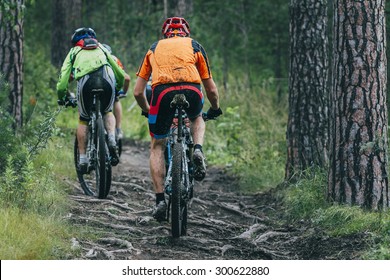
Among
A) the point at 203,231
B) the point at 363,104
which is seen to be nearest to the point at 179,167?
the point at 203,231

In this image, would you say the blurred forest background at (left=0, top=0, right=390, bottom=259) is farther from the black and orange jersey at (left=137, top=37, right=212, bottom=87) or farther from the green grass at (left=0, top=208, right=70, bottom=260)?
the black and orange jersey at (left=137, top=37, right=212, bottom=87)

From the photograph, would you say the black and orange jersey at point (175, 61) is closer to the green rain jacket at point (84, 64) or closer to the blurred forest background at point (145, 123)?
the blurred forest background at point (145, 123)

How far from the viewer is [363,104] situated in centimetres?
938

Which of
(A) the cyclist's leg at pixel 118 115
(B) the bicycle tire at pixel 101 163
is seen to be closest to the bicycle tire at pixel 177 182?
(B) the bicycle tire at pixel 101 163

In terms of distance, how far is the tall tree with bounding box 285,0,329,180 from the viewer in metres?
11.5

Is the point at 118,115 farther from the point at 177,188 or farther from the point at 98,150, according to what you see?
the point at 177,188

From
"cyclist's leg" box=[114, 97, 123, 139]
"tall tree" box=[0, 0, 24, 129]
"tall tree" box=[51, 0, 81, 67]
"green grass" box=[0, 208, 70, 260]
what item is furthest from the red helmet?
"tall tree" box=[51, 0, 81, 67]

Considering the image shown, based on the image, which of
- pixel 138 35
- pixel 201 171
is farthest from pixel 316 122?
pixel 138 35

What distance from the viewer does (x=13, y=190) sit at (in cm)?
904

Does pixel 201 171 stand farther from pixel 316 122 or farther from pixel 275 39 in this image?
pixel 275 39

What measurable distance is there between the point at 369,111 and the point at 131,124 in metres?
10.6

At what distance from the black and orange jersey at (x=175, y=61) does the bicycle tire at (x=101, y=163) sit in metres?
1.95

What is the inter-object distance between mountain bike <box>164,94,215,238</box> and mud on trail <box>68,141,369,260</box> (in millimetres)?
306

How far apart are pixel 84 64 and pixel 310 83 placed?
305 centimetres
